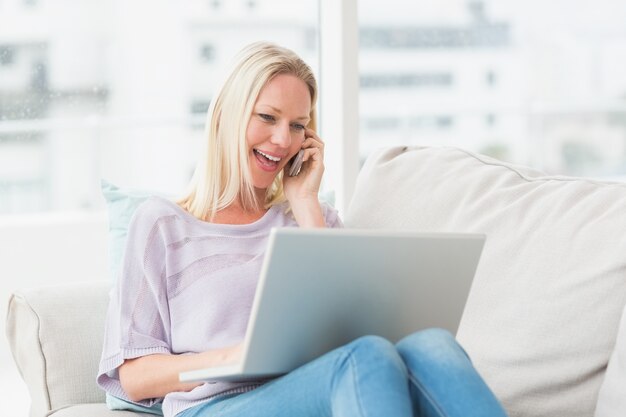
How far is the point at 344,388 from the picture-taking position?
5.14ft

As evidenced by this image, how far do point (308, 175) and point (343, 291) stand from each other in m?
0.68

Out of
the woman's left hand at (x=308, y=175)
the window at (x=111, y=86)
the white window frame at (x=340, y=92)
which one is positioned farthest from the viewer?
the window at (x=111, y=86)

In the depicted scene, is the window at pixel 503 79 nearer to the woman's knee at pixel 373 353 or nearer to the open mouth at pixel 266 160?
the open mouth at pixel 266 160

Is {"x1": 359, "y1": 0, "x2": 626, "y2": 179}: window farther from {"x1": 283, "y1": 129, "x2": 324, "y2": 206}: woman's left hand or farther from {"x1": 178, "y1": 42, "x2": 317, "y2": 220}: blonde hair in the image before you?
{"x1": 178, "y1": 42, "x2": 317, "y2": 220}: blonde hair

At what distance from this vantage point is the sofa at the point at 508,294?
72.9 inches

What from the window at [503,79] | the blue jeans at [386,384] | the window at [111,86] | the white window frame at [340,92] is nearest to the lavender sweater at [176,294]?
the blue jeans at [386,384]

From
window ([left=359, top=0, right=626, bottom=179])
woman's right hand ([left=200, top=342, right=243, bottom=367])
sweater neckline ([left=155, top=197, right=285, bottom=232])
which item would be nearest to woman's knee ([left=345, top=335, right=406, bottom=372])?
woman's right hand ([left=200, top=342, right=243, bottom=367])

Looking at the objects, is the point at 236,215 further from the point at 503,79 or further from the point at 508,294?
the point at 503,79

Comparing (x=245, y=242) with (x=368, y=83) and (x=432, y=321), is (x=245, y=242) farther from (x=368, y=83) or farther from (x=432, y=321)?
(x=368, y=83)

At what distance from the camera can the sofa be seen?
185cm

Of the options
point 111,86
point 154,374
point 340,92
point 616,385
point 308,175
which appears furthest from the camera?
point 111,86

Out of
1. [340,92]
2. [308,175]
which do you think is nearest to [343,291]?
[308,175]

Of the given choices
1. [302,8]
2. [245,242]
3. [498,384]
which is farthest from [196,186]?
[302,8]

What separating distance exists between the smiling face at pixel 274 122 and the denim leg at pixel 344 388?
0.57 metres
